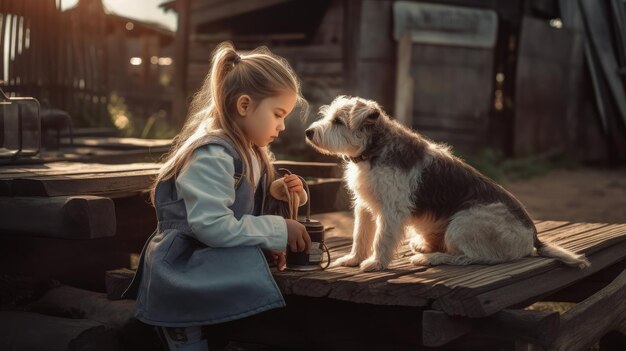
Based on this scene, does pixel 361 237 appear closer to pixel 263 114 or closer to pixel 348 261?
pixel 348 261

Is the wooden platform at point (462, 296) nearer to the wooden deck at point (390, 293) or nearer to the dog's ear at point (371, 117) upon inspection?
the wooden deck at point (390, 293)

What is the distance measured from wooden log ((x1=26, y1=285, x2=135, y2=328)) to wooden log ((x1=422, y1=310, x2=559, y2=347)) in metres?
2.09

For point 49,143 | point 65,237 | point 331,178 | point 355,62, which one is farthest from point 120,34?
point 65,237

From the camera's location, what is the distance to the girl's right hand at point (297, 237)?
3.84m

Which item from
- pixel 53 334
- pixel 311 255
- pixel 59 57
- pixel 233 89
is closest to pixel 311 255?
pixel 311 255

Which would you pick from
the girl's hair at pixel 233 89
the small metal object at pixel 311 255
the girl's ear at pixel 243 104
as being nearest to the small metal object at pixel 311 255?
the small metal object at pixel 311 255

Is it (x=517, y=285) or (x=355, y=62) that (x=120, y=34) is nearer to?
(x=355, y=62)

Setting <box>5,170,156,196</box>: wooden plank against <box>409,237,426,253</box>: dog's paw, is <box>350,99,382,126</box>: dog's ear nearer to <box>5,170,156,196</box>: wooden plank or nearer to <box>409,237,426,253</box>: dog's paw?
<box>409,237,426,253</box>: dog's paw

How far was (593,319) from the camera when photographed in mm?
4324

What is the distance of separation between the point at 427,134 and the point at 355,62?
6.43 feet

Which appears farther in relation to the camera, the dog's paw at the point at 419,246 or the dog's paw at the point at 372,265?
the dog's paw at the point at 419,246

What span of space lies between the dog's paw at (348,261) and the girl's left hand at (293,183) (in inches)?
19.0

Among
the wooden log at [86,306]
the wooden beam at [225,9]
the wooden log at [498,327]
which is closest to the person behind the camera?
the wooden log at [498,327]

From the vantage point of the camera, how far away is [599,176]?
14555 mm
